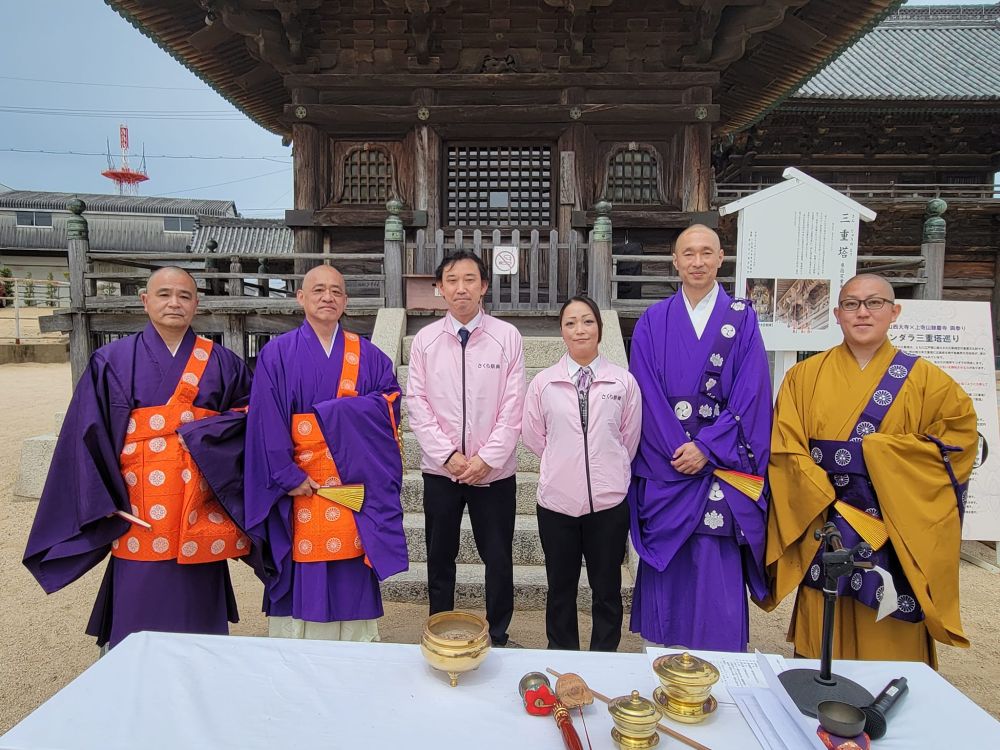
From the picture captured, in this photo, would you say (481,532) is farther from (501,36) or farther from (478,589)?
(501,36)

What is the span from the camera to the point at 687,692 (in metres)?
1.43

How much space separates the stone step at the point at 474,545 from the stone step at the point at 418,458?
59 centimetres

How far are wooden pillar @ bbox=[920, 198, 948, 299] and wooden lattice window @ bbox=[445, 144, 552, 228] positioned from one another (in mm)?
4202

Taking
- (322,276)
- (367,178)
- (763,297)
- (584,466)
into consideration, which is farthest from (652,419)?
(367,178)

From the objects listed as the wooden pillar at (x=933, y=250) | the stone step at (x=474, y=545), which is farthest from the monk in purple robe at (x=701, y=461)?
the wooden pillar at (x=933, y=250)

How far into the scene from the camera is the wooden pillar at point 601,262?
608 cm

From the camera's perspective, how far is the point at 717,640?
2.52 m

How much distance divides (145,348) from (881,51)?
21.3 m

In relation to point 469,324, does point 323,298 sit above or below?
above

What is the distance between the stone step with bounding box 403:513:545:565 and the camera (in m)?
4.11

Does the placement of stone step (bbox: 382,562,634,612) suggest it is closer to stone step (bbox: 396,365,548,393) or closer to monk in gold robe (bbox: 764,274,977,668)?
monk in gold robe (bbox: 764,274,977,668)

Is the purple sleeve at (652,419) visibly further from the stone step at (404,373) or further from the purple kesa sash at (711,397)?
the stone step at (404,373)

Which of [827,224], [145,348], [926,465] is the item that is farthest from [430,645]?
[827,224]

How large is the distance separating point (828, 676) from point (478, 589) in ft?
8.47
